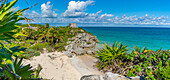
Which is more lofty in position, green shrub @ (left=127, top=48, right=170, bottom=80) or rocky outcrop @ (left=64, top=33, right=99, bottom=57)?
green shrub @ (left=127, top=48, right=170, bottom=80)

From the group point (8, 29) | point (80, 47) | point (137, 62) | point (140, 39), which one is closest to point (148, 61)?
point (137, 62)

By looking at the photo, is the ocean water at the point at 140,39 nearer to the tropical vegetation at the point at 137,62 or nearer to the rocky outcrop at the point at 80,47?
the tropical vegetation at the point at 137,62

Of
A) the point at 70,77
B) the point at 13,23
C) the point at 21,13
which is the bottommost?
the point at 70,77

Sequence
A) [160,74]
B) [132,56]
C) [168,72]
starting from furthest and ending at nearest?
1. [132,56]
2. [160,74]
3. [168,72]

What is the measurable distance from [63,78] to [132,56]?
4.17 m

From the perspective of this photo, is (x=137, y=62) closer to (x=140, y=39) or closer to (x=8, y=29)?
(x=8, y=29)

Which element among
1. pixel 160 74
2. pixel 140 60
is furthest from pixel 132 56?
pixel 160 74

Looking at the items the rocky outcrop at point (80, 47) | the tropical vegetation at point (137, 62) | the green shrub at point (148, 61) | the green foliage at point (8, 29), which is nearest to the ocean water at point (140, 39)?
the tropical vegetation at point (137, 62)

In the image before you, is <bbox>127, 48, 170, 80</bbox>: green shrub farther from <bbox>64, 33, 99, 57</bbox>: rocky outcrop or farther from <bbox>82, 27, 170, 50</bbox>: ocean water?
<bbox>64, 33, 99, 57</bbox>: rocky outcrop

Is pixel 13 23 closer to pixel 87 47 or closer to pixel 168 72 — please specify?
pixel 168 72

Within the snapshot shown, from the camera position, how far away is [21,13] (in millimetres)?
2311

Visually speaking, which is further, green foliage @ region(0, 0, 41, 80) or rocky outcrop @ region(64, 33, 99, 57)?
rocky outcrop @ region(64, 33, 99, 57)

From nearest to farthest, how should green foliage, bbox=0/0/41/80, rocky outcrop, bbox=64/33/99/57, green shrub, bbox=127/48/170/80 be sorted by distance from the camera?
green foliage, bbox=0/0/41/80, green shrub, bbox=127/48/170/80, rocky outcrop, bbox=64/33/99/57

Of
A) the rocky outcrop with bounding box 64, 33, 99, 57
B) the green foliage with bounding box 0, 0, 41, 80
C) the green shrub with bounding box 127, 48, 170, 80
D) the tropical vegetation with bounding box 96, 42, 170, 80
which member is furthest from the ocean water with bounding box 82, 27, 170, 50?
the green foliage with bounding box 0, 0, 41, 80
